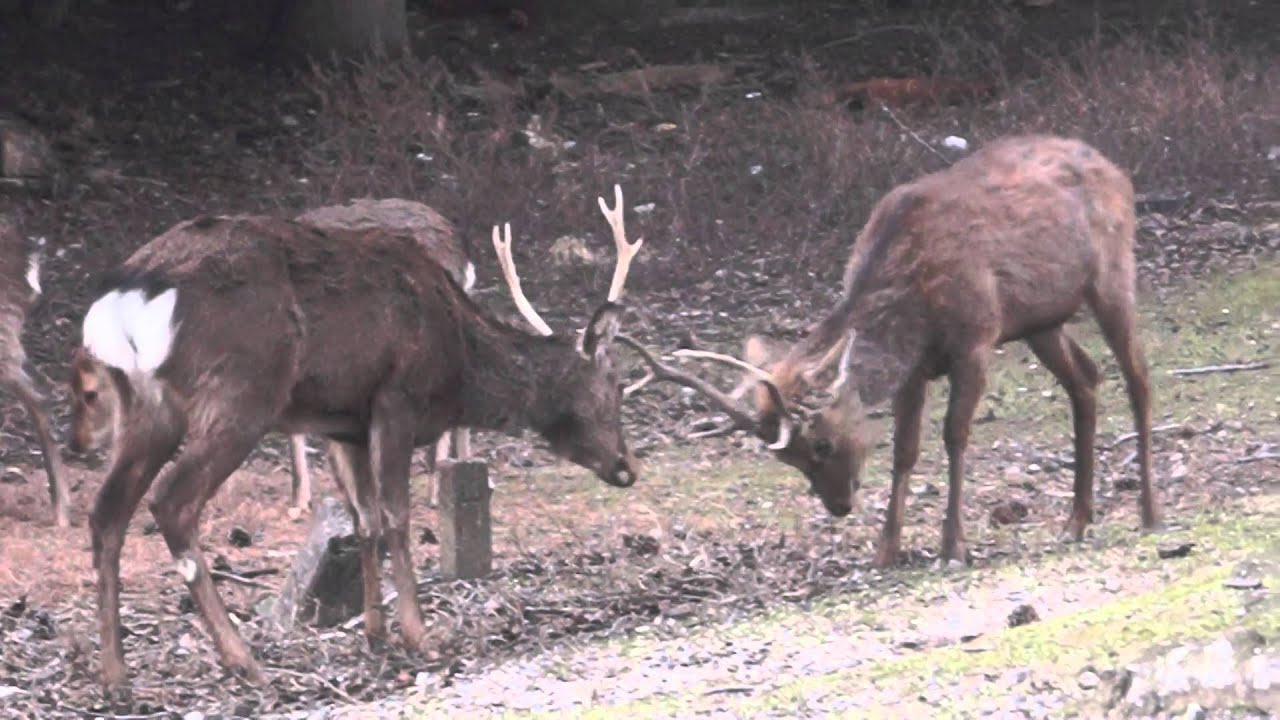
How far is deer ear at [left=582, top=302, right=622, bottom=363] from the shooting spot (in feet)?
28.5

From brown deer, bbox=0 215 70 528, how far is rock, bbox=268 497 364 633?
260 cm

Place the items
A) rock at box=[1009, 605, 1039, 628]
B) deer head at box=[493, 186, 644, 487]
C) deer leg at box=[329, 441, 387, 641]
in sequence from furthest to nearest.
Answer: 1. deer head at box=[493, 186, 644, 487]
2. deer leg at box=[329, 441, 387, 641]
3. rock at box=[1009, 605, 1039, 628]

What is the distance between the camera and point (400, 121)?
15.8 m

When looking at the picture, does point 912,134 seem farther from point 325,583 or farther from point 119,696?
point 119,696

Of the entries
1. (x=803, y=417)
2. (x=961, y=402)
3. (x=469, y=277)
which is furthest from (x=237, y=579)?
(x=469, y=277)

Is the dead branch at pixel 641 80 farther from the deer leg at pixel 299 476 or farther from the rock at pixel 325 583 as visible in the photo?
the rock at pixel 325 583

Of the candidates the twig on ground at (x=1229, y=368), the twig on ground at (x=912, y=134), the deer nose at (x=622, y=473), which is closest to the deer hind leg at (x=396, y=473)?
A: the deer nose at (x=622, y=473)

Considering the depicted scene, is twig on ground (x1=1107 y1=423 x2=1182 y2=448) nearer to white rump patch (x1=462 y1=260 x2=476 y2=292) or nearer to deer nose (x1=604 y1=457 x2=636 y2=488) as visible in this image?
deer nose (x1=604 y1=457 x2=636 y2=488)

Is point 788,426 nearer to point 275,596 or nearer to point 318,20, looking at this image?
point 275,596

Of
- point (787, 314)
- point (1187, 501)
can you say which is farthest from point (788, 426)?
point (787, 314)

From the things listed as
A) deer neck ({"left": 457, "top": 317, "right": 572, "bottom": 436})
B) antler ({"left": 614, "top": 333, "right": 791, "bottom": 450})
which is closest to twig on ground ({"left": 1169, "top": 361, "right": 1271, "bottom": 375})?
antler ({"left": 614, "top": 333, "right": 791, "bottom": 450})

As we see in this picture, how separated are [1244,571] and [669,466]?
4.91 metres

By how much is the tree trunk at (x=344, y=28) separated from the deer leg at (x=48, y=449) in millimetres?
6320

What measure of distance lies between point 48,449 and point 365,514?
299 centimetres
